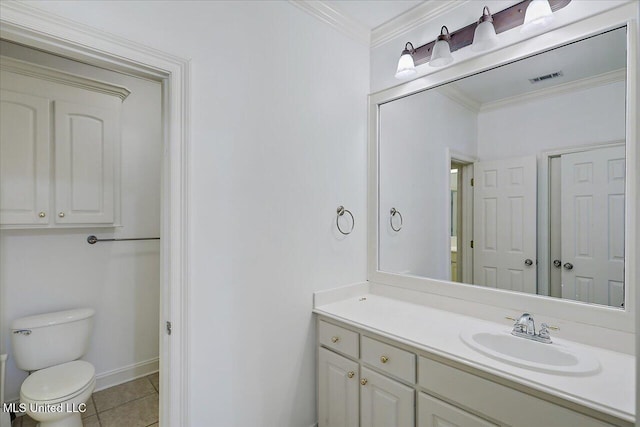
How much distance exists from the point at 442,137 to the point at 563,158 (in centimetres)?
64

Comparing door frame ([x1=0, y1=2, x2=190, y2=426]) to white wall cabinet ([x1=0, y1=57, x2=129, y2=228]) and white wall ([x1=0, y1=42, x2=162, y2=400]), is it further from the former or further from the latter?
white wall ([x1=0, y1=42, x2=162, y2=400])

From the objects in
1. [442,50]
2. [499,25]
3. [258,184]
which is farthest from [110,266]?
[499,25]

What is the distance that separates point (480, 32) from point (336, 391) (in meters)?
2.02

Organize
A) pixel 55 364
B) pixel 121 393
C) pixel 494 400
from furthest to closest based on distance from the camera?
pixel 121 393 < pixel 55 364 < pixel 494 400

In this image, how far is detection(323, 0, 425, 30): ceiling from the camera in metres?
1.87

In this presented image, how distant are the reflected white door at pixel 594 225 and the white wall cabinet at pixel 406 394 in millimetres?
615

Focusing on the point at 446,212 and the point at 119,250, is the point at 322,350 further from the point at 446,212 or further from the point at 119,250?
the point at 119,250

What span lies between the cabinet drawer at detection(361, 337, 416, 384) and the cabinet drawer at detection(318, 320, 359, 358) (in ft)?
0.21

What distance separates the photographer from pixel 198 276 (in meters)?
1.44

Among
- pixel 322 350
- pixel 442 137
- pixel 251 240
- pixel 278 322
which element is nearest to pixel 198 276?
pixel 251 240

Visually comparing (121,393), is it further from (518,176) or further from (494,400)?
(518,176)

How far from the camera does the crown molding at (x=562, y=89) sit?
53.0 inches

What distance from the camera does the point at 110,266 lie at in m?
2.51

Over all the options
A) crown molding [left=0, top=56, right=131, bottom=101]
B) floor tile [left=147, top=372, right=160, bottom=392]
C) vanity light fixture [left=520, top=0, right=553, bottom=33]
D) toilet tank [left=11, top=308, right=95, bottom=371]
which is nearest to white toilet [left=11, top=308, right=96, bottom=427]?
toilet tank [left=11, top=308, right=95, bottom=371]
